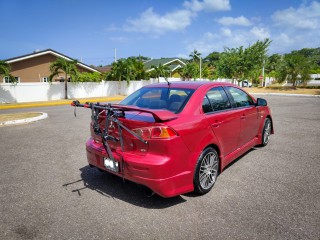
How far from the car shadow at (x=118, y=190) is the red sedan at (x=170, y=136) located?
381 millimetres

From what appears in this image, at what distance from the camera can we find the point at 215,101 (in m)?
4.07

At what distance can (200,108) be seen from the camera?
3646mm

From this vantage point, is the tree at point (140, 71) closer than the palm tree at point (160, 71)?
Yes

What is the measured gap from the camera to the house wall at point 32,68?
27297 mm

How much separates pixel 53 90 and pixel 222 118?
23978mm

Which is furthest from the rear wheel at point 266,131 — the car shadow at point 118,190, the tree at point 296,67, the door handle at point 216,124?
the tree at point 296,67

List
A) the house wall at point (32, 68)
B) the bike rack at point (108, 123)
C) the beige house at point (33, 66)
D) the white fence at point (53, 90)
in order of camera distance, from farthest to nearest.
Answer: the house wall at point (32, 68) < the beige house at point (33, 66) < the white fence at point (53, 90) < the bike rack at point (108, 123)

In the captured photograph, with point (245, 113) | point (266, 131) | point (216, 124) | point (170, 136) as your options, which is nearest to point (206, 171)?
point (216, 124)

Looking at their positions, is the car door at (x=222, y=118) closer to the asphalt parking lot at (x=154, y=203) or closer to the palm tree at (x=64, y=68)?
the asphalt parking lot at (x=154, y=203)

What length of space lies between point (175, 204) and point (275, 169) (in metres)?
2.31

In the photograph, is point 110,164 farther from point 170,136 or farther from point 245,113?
point 245,113

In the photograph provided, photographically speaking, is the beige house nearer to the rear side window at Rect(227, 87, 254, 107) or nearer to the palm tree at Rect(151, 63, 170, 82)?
the palm tree at Rect(151, 63, 170, 82)

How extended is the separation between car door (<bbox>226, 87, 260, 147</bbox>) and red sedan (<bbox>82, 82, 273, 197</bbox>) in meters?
0.10

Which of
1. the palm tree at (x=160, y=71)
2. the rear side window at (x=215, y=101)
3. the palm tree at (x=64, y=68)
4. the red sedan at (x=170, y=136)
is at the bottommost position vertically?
the red sedan at (x=170, y=136)
